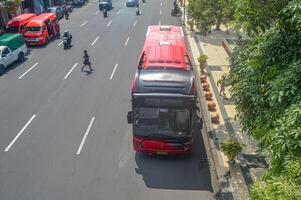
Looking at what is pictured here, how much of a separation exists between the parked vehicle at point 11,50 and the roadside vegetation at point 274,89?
20.2 metres

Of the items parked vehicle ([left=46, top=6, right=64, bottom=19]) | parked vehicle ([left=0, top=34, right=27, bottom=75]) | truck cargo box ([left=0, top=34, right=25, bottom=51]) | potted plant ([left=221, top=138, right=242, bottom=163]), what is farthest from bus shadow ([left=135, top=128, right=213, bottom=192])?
parked vehicle ([left=46, top=6, right=64, bottom=19])

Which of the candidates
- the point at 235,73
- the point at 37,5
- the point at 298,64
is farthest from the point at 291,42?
the point at 37,5

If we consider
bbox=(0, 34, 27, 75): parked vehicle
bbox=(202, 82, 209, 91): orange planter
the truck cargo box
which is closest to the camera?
bbox=(202, 82, 209, 91): orange planter

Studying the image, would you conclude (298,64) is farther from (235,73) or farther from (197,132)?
(197,132)

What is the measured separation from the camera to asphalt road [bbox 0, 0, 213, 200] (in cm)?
1391

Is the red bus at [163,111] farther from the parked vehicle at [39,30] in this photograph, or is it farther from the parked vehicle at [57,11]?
the parked vehicle at [57,11]

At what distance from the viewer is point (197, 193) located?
45.0 ft

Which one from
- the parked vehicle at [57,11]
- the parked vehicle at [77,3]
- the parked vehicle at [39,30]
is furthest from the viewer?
the parked vehicle at [77,3]

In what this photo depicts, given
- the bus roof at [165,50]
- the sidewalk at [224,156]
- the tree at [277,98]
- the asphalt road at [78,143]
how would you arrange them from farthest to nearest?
the bus roof at [165,50], the asphalt road at [78,143], the sidewalk at [224,156], the tree at [277,98]

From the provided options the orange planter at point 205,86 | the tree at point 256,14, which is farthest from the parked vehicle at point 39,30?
the tree at point 256,14

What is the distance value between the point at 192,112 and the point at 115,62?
1574 cm

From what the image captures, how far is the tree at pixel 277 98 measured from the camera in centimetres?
678

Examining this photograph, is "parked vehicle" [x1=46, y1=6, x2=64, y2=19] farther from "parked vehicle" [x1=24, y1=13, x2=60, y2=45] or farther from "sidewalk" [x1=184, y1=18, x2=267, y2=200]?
→ "sidewalk" [x1=184, y1=18, x2=267, y2=200]

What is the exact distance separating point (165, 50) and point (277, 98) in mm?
11646
